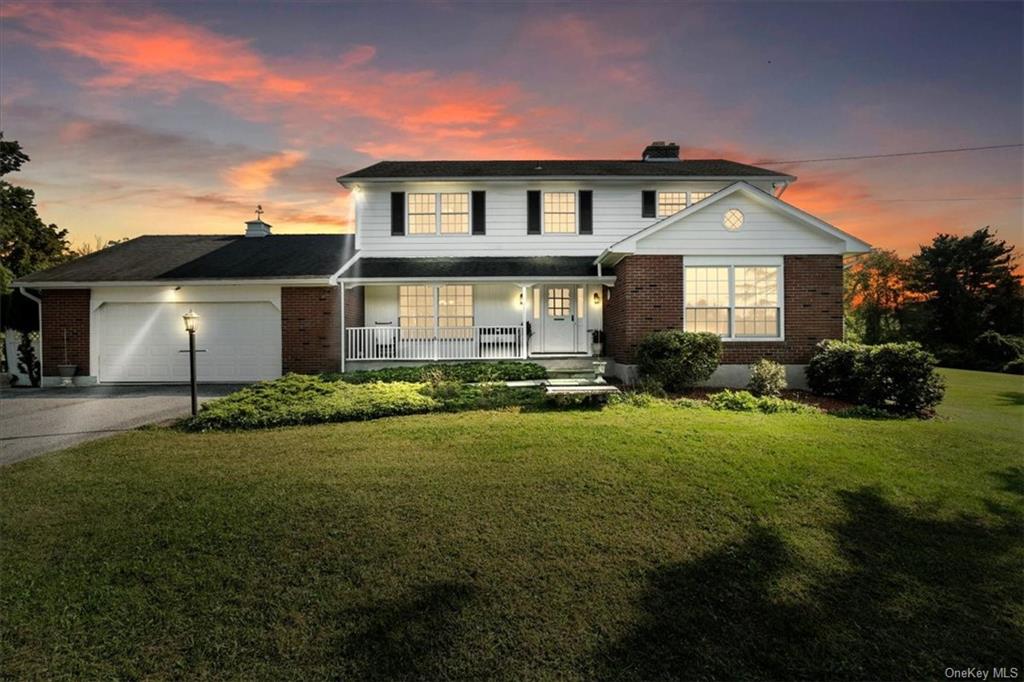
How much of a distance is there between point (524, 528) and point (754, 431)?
495cm

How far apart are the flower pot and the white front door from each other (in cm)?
1414

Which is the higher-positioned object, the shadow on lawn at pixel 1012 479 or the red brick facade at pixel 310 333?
the red brick facade at pixel 310 333

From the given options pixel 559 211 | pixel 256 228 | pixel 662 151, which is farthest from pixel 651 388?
pixel 256 228

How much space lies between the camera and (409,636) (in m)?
3.41

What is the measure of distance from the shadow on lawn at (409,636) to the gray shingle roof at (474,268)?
11.9 m

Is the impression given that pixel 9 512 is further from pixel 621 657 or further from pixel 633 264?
pixel 633 264

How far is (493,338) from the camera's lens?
15672 millimetres

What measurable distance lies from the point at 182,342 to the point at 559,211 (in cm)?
1253

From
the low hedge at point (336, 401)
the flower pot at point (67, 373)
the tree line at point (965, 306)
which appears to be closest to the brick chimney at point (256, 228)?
the flower pot at point (67, 373)

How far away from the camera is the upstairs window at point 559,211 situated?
1703 centimetres

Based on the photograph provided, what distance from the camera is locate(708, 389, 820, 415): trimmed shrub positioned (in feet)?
32.7

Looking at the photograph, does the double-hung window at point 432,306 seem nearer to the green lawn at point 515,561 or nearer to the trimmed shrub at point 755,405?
the trimmed shrub at point 755,405

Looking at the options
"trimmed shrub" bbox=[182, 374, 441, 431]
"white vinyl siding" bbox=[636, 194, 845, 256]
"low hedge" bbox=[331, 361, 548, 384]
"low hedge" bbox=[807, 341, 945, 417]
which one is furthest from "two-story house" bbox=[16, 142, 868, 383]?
"trimmed shrub" bbox=[182, 374, 441, 431]

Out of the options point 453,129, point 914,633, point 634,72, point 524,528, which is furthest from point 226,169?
point 914,633
